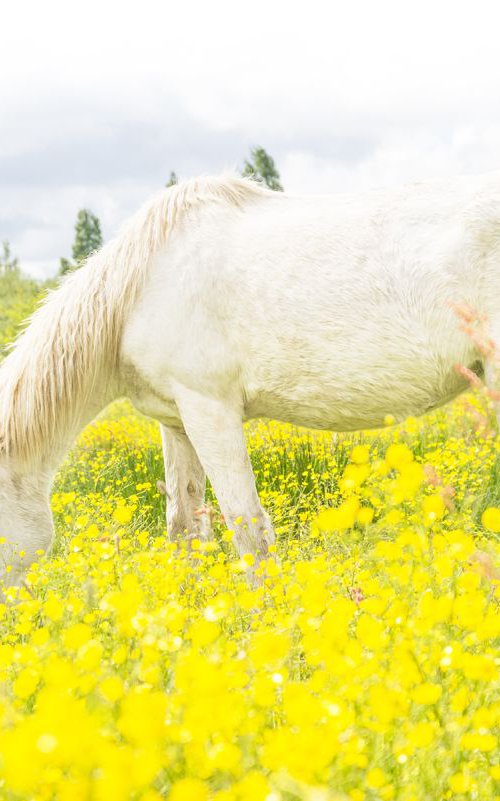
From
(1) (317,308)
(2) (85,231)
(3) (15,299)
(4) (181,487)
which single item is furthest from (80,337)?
(2) (85,231)

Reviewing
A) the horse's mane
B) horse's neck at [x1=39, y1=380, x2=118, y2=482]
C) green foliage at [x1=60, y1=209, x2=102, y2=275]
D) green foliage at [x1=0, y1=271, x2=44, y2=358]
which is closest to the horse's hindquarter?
the horse's mane

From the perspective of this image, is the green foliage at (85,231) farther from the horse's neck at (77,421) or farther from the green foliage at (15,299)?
the horse's neck at (77,421)

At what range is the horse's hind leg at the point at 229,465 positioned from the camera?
3818 mm

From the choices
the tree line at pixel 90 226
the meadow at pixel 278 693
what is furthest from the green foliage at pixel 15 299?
the meadow at pixel 278 693

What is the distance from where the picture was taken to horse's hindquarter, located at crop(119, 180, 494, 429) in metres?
3.49

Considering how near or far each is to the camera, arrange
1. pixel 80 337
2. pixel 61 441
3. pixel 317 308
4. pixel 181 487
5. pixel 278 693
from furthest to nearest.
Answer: pixel 181 487, pixel 61 441, pixel 80 337, pixel 317 308, pixel 278 693

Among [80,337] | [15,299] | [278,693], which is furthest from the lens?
[15,299]

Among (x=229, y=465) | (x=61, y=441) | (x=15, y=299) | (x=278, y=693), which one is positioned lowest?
(x=278, y=693)

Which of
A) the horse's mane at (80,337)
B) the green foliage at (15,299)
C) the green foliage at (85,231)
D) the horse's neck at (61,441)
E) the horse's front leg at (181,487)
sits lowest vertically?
the horse's front leg at (181,487)

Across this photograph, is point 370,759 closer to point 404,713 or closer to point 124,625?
point 404,713

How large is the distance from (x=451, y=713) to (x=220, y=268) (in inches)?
104

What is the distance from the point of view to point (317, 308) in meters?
3.65

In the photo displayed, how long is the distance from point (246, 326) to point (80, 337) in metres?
0.93

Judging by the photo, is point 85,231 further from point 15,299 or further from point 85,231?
point 15,299
